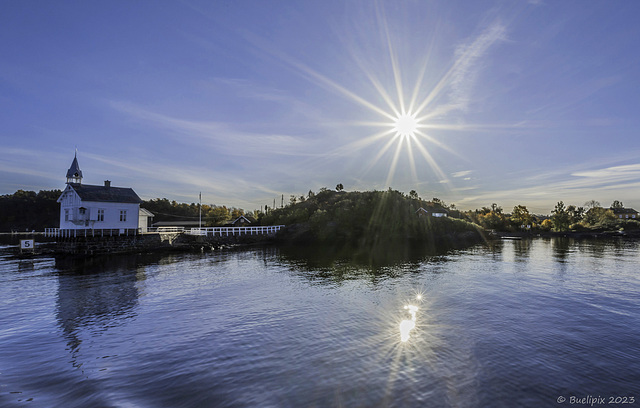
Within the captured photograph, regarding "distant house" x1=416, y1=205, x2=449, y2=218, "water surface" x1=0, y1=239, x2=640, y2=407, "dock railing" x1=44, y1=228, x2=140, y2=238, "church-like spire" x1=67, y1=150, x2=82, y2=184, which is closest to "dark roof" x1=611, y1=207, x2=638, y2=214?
"distant house" x1=416, y1=205, x2=449, y2=218

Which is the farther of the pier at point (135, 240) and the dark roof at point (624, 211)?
the dark roof at point (624, 211)

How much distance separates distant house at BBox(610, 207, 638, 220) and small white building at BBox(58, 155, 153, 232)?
224 m

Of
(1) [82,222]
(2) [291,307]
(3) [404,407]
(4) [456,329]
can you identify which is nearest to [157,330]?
(2) [291,307]

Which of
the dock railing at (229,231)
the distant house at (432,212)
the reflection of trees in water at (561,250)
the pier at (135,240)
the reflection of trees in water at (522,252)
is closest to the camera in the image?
the reflection of trees in water at (561,250)

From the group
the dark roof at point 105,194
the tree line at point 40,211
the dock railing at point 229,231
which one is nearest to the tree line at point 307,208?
the tree line at point 40,211

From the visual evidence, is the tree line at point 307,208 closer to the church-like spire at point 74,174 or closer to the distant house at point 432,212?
the distant house at point 432,212

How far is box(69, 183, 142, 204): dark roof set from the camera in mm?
53656

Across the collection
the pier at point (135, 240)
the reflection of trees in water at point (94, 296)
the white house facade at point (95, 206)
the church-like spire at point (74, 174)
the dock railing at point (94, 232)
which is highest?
the church-like spire at point (74, 174)

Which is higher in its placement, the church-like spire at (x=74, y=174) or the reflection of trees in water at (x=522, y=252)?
the church-like spire at (x=74, y=174)

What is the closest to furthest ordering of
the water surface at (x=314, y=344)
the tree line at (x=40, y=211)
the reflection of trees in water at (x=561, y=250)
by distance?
the water surface at (x=314, y=344) < the reflection of trees in water at (x=561, y=250) < the tree line at (x=40, y=211)

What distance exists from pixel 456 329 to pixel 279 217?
3502 inches

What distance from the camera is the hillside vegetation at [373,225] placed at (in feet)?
288

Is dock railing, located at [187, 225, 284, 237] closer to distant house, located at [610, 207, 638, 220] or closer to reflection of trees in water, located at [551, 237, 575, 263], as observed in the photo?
reflection of trees in water, located at [551, 237, 575, 263]

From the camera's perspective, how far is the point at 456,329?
16.4m
